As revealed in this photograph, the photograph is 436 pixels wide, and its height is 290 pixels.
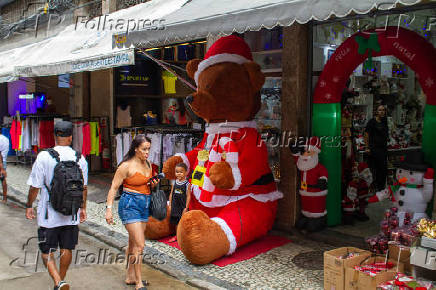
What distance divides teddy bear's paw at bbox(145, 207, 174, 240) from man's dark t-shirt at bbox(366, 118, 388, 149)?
416cm

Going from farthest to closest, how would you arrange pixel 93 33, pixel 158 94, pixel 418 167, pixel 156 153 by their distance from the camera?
pixel 158 94 → pixel 93 33 → pixel 156 153 → pixel 418 167

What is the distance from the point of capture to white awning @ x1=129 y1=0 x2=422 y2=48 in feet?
14.6

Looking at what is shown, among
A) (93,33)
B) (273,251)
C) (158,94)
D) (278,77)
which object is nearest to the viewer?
(273,251)

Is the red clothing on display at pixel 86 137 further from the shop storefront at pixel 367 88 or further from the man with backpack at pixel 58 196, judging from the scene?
the man with backpack at pixel 58 196

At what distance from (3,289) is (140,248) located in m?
1.67

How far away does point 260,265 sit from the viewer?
6258 millimetres

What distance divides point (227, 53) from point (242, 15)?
4.69ft

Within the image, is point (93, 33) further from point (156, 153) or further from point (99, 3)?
point (156, 153)

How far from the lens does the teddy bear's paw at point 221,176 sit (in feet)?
20.6

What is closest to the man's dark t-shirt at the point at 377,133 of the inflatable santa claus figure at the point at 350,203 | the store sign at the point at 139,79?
the inflatable santa claus figure at the point at 350,203

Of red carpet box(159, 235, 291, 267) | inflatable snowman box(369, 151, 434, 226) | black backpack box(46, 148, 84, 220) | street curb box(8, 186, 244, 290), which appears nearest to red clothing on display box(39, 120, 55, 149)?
street curb box(8, 186, 244, 290)

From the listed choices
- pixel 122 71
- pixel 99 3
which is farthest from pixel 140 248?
pixel 99 3

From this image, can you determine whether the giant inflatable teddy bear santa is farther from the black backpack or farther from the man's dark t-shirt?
the man's dark t-shirt

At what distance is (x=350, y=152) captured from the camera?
812 centimetres
